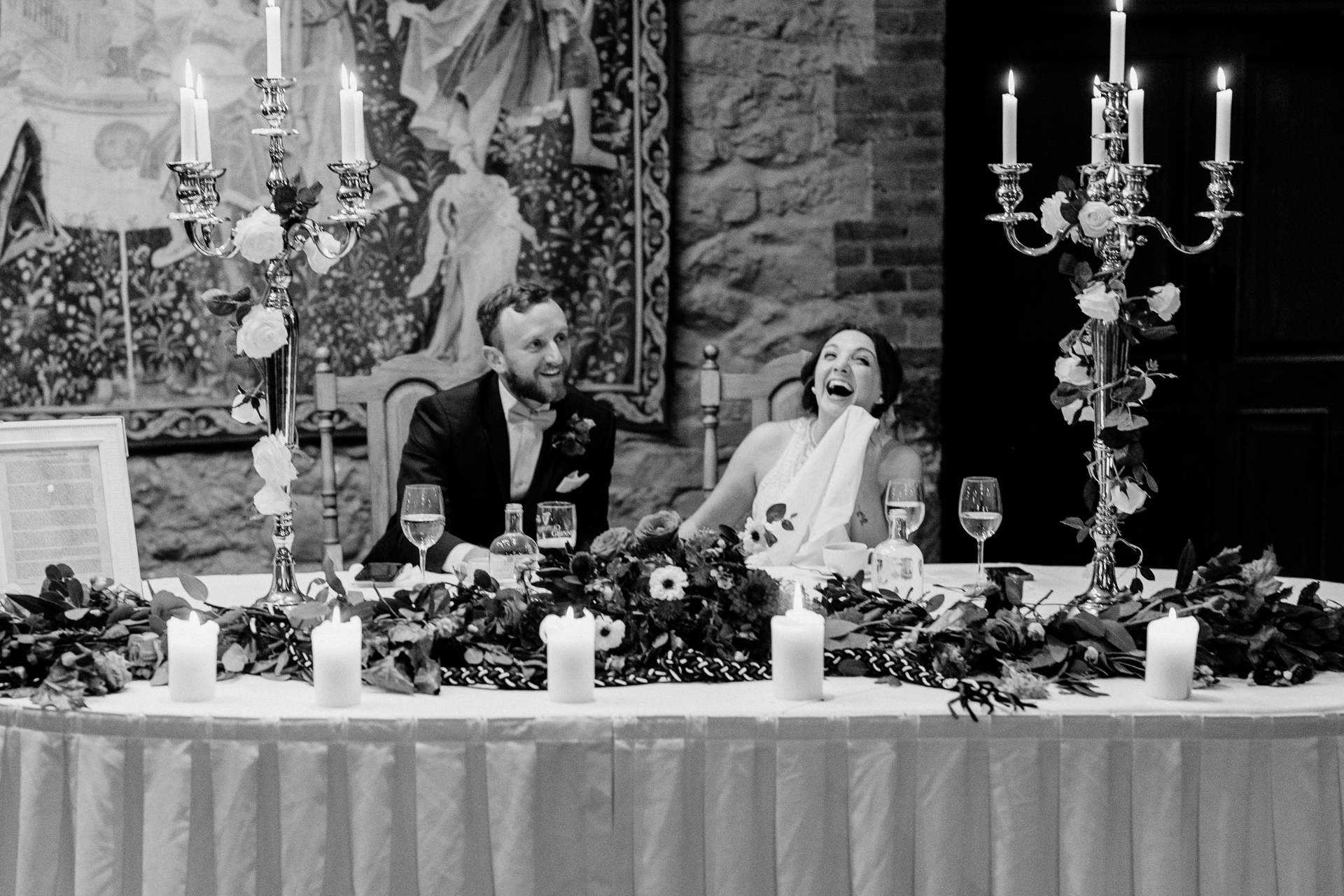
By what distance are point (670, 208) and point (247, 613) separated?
246 cm

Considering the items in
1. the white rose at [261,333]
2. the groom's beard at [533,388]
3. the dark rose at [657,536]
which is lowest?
the dark rose at [657,536]

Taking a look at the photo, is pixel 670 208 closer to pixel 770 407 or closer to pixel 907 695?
pixel 770 407

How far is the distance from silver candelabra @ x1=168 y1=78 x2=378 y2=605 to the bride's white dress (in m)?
1.12

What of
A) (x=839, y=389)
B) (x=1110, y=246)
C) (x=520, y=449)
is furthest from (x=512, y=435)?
(x=1110, y=246)

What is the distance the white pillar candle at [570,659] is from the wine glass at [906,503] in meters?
0.81

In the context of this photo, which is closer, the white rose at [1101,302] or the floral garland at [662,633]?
the floral garland at [662,633]

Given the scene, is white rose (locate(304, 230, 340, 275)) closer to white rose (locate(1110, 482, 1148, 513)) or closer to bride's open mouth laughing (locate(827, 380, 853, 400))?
white rose (locate(1110, 482, 1148, 513))

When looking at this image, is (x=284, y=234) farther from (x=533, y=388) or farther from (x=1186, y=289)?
(x=1186, y=289)

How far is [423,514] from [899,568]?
0.79 meters

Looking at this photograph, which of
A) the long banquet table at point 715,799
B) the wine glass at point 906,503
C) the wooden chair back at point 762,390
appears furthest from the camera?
the wooden chair back at point 762,390

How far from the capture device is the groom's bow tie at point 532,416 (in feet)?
11.6

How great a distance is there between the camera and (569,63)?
13.6 ft

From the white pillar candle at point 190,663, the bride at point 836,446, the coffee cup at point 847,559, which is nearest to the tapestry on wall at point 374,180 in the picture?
the bride at point 836,446

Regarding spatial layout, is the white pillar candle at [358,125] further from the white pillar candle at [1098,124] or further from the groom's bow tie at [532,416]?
the groom's bow tie at [532,416]
